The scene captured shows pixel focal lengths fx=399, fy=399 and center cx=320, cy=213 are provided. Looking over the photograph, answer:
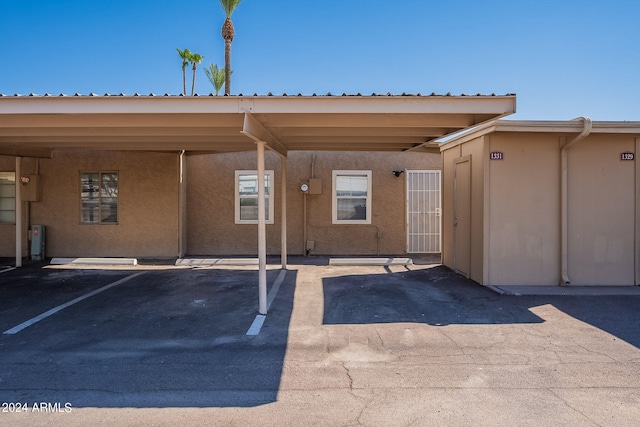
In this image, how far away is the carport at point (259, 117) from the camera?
5.48 metres

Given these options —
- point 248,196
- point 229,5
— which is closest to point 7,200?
point 248,196

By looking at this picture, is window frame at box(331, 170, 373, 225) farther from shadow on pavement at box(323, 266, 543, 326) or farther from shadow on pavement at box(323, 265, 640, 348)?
shadow on pavement at box(323, 265, 640, 348)

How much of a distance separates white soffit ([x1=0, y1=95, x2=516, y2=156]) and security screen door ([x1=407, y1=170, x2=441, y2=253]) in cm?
420

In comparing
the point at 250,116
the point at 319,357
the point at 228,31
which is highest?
the point at 228,31

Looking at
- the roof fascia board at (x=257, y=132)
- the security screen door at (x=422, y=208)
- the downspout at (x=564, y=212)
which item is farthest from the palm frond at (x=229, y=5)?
the downspout at (x=564, y=212)

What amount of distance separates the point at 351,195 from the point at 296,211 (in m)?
1.70

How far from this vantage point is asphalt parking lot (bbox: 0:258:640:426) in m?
3.23

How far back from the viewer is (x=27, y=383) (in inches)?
146

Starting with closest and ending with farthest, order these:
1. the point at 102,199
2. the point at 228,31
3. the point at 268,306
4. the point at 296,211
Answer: the point at 268,306 → the point at 102,199 → the point at 296,211 → the point at 228,31

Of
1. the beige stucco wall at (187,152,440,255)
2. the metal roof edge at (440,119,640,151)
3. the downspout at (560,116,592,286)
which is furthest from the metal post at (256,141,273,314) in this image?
the beige stucco wall at (187,152,440,255)

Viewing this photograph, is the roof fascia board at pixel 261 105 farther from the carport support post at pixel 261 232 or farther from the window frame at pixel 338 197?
the window frame at pixel 338 197

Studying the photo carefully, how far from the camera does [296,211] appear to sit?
11766 mm

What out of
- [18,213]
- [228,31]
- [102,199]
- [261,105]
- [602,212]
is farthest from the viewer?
[228,31]

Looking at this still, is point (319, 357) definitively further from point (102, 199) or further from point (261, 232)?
point (102, 199)
